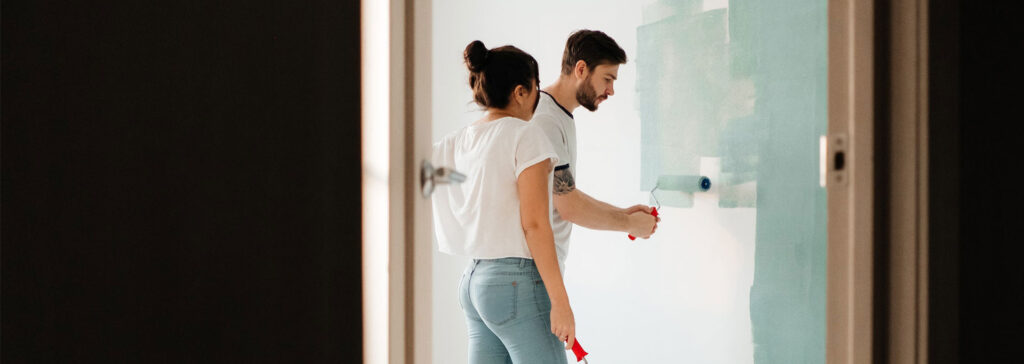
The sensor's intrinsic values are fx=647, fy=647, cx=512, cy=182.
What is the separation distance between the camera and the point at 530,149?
4.37 feet

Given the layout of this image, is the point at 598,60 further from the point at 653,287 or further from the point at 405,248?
the point at 405,248

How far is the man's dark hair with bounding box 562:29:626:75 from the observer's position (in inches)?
70.2

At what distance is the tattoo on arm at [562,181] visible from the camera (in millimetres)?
1533

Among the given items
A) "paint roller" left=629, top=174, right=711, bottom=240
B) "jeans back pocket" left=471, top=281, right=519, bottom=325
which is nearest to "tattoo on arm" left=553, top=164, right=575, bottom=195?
"jeans back pocket" left=471, top=281, right=519, bottom=325

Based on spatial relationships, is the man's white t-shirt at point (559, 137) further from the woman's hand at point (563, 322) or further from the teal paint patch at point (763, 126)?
the teal paint patch at point (763, 126)

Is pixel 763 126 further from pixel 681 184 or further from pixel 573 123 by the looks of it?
pixel 573 123

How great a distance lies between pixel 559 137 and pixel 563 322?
0.47 m

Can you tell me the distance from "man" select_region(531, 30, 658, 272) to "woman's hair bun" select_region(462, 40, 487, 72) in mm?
228

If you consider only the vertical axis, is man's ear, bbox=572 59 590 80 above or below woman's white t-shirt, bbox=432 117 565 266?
above

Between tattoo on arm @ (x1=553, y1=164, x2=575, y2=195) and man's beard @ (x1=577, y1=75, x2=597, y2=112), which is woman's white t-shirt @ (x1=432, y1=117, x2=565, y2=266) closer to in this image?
tattoo on arm @ (x1=553, y1=164, x2=575, y2=195)

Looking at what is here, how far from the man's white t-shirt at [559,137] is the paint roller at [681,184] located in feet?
1.19
